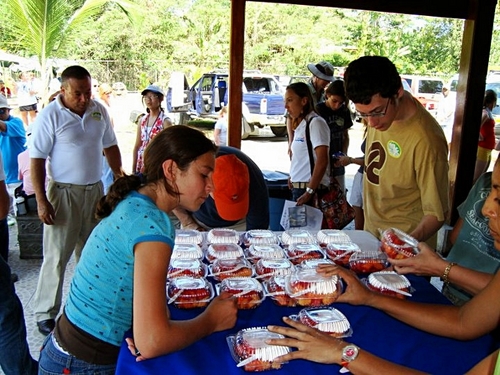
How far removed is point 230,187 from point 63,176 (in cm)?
145

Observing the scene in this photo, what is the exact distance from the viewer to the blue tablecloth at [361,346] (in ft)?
3.98

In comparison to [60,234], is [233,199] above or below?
above

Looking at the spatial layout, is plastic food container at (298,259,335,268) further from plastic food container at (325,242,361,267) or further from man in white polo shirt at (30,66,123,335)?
man in white polo shirt at (30,66,123,335)

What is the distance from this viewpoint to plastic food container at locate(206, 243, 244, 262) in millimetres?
1863

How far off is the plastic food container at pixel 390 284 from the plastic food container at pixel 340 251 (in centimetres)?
18

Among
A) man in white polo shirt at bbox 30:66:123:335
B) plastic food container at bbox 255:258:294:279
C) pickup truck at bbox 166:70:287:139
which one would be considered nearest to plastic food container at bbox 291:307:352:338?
plastic food container at bbox 255:258:294:279

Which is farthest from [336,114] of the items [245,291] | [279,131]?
[279,131]

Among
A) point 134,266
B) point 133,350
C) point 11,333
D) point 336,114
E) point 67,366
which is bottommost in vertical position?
point 11,333

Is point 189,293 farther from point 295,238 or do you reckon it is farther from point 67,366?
point 295,238

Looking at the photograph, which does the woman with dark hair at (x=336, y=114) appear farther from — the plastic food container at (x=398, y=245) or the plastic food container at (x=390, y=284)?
the plastic food container at (x=390, y=284)

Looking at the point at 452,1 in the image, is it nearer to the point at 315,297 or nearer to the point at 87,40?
the point at 315,297

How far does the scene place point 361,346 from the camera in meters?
1.36

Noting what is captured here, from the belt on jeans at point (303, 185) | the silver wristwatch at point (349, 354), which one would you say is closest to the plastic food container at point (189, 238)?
the silver wristwatch at point (349, 354)

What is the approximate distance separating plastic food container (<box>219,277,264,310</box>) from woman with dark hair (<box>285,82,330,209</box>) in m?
1.92
